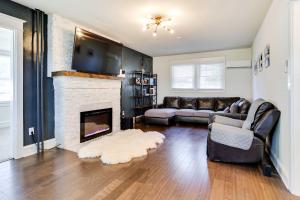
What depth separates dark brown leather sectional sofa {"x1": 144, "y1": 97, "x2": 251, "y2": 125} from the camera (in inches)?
225

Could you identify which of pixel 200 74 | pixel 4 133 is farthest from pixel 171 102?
pixel 4 133

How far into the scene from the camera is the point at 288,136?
2100 mm

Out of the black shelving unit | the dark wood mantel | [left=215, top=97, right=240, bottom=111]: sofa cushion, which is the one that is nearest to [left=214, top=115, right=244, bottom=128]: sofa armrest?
[left=215, top=97, right=240, bottom=111]: sofa cushion

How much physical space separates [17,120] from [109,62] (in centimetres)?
219

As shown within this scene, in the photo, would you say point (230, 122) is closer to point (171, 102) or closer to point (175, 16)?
point (175, 16)

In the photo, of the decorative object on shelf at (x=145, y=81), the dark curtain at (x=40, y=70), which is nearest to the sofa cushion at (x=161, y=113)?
the decorative object on shelf at (x=145, y=81)

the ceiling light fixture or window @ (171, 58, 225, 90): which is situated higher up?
the ceiling light fixture

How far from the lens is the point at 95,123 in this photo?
167 inches

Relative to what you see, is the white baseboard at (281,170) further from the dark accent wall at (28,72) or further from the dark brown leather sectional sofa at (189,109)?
the dark accent wall at (28,72)

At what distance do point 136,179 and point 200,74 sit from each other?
205 inches

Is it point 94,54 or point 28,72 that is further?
point 94,54

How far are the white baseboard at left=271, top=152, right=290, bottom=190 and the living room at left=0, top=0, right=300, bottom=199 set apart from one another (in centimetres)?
1

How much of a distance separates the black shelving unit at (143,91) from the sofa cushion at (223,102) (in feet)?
7.55

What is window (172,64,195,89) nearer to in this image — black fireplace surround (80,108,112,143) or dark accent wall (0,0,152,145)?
black fireplace surround (80,108,112,143)
